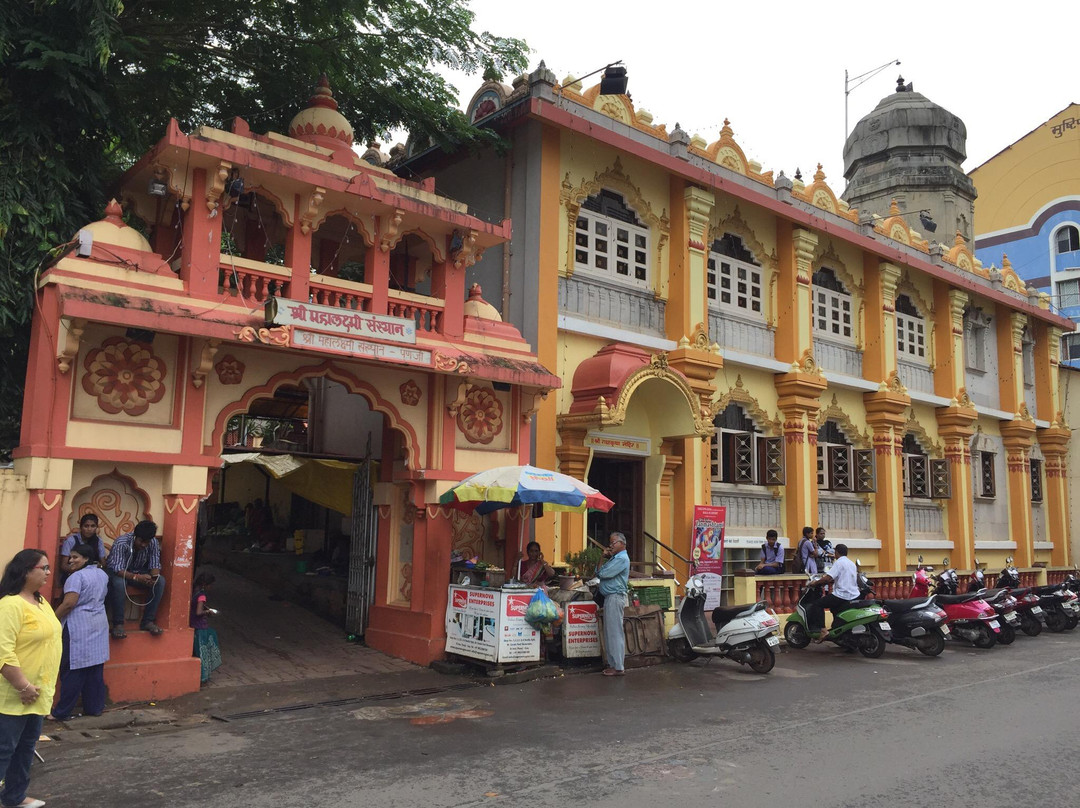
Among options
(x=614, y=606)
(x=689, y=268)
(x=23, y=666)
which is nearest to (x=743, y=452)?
(x=689, y=268)

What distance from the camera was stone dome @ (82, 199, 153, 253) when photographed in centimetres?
848

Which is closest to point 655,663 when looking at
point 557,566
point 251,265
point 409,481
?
point 557,566

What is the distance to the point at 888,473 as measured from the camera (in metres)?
18.2

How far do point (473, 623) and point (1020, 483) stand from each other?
706 inches

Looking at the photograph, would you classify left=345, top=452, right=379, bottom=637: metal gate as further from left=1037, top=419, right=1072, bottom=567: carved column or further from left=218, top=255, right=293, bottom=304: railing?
left=1037, top=419, right=1072, bottom=567: carved column

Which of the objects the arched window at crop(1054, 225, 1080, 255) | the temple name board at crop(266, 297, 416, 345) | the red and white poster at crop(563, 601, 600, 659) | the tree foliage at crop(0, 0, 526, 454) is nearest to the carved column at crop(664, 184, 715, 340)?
the tree foliage at crop(0, 0, 526, 454)

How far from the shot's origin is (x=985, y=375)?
22031mm

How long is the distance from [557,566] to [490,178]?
5960 mm

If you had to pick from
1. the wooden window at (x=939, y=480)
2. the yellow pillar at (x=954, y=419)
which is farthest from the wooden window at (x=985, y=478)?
the wooden window at (x=939, y=480)

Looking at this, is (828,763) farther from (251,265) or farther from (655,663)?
(251,265)

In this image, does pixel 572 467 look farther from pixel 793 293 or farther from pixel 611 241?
pixel 793 293

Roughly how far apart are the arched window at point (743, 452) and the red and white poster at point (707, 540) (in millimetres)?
1791

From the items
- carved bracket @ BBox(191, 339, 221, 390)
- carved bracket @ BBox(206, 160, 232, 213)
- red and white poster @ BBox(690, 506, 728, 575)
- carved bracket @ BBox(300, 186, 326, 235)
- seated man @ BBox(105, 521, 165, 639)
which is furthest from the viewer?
red and white poster @ BBox(690, 506, 728, 575)

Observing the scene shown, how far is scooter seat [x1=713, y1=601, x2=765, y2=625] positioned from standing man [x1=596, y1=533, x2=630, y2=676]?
132cm
